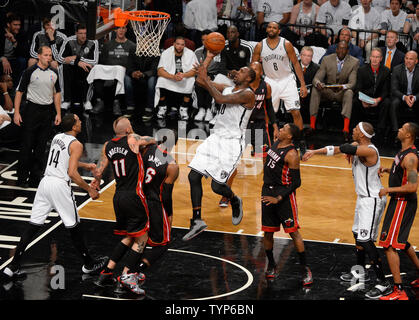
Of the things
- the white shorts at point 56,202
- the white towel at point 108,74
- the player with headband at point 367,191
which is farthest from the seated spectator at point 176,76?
the player with headband at point 367,191

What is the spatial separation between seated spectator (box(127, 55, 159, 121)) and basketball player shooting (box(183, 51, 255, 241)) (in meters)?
5.57

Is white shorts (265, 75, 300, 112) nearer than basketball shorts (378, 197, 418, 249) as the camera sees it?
No

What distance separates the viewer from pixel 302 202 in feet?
35.3

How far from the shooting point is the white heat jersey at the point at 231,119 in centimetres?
956

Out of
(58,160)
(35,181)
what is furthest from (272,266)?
(35,181)

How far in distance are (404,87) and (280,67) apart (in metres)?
2.84

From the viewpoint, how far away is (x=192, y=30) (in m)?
16.2

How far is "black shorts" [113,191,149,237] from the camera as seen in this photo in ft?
24.5

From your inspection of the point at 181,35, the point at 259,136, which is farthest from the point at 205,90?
the point at 259,136

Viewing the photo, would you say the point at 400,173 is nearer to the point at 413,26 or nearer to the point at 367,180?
the point at 367,180

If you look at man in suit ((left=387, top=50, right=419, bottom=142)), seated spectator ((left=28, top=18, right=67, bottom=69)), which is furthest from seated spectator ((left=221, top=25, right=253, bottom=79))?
seated spectator ((left=28, top=18, right=67, bottom=69))

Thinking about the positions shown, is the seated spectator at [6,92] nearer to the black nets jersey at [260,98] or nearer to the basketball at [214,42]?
the basketball at [214,42]

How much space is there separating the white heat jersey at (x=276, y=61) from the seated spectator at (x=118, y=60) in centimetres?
350

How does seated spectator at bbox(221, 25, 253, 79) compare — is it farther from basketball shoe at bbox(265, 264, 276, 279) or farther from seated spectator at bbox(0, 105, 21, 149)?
basketball shoe at bbox(265, 264, 276, 279)
